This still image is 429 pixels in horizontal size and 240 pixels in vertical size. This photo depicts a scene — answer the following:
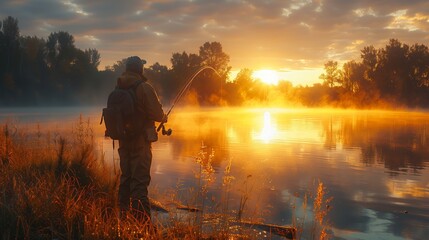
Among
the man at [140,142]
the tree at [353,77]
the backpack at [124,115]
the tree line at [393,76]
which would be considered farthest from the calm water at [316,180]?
the tree at [353,77]

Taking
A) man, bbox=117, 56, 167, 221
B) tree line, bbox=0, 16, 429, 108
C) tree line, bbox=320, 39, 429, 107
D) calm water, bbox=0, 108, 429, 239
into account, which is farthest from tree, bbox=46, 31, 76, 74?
man, bbox=117, 56, 167, 221

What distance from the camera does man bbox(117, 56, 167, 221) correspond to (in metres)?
5.73

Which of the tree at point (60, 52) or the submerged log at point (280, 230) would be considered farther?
the tree at point (60, 52)

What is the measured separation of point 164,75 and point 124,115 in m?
64.5

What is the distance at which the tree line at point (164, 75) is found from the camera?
66.8m

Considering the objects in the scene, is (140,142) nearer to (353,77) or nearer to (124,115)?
(124,115)

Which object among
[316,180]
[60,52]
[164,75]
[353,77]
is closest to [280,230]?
[316,180]

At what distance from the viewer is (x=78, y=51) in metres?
75.9

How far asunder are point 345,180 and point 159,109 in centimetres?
693

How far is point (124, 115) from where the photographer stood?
18.8 feet

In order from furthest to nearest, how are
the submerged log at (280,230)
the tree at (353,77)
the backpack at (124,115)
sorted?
1. the tree at (353,77)
2. the submerged log at (280,230)
3. the backpack at (124,115)

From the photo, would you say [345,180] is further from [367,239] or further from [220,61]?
[220,61]

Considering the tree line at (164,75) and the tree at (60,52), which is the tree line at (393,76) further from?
the tree at (60,52)

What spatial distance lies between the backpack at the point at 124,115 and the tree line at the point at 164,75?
183ft
